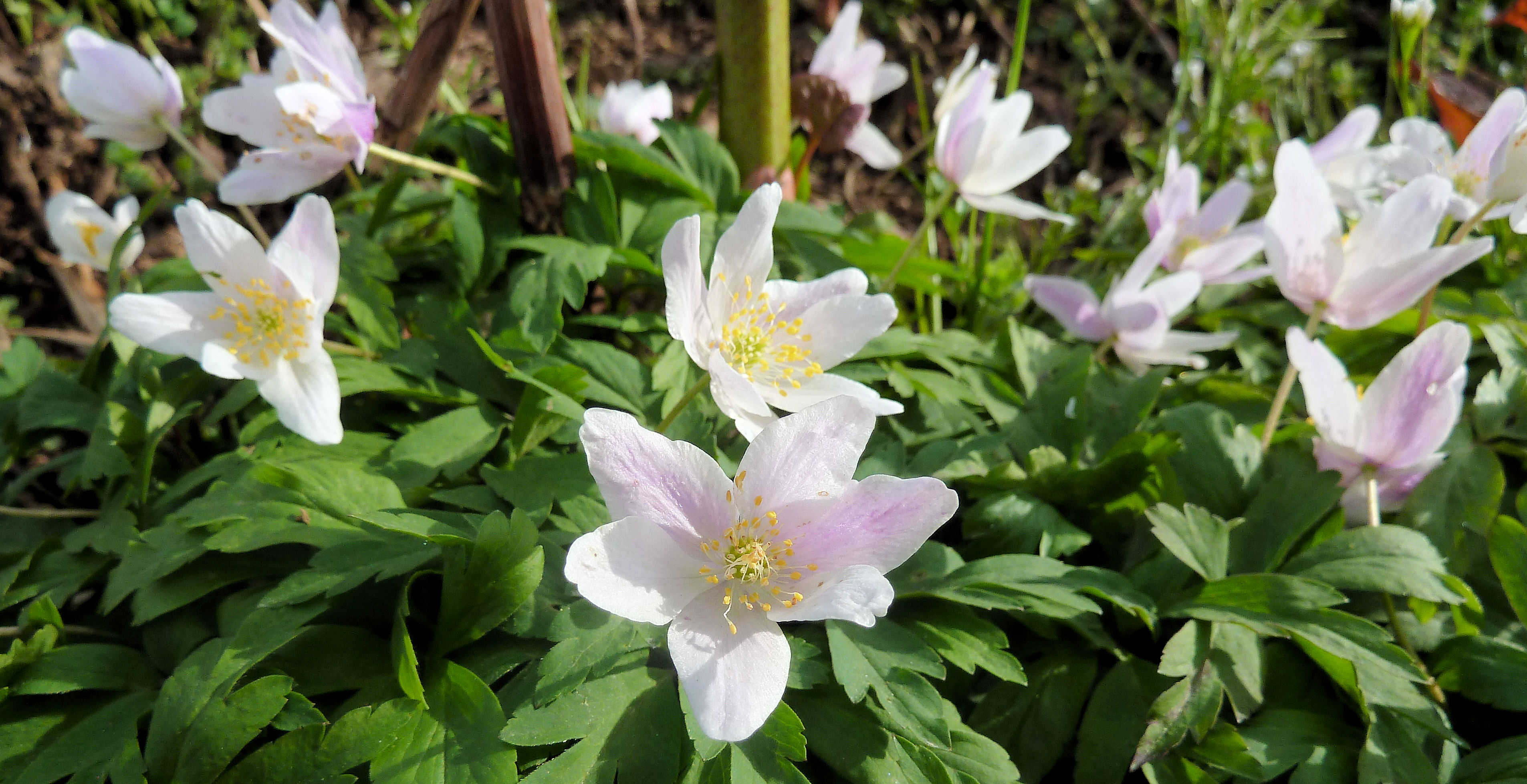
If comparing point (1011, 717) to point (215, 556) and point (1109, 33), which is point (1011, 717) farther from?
point (1109, 33)

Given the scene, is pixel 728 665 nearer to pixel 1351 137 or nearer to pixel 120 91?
pixel 120 91

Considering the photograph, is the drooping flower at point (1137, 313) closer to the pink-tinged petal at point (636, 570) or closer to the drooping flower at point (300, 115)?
the pink-tinged petal at point (636, 570)

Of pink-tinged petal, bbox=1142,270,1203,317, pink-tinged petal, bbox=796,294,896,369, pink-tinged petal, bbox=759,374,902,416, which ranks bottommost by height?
pink-tinged petal, bbox=1142,270,1203,317

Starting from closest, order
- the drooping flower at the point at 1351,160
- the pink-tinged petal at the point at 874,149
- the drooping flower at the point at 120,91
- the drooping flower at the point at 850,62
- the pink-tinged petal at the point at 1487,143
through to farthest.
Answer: the pink-tinged petal at the point at 1487,143, the drooping flower at the point at 120,91, the drooping flower at the point at 1351,160, the drooping flower at the point at 850,62, the pink-tinged petal at the point at 874,149

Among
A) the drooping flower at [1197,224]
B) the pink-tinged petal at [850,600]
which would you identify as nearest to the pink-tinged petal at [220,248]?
the pink-tinged petal at [850,600]

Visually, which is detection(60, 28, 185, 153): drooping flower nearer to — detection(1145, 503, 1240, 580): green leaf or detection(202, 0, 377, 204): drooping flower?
detection(202, 0, 377, 204): drooping flower

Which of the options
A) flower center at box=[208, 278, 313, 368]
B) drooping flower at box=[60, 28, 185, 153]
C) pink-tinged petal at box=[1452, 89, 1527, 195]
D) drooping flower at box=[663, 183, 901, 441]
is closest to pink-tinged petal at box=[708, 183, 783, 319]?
drooping flower at box=[663, 183, 901, 441]
